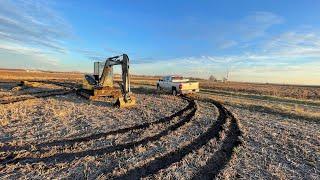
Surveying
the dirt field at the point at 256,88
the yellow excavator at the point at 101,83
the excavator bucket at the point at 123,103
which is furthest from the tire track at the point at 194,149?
the dirt field at the point at 256,88

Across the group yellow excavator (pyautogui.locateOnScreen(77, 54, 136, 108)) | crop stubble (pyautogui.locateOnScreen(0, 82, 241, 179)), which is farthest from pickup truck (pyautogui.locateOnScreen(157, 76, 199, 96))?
crop stubble (pyautogui.locateOnScreen(0, 82, 241, 179))

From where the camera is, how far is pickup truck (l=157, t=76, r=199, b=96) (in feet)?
67.5

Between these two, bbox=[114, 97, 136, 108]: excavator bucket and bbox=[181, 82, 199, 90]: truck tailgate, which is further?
bbox=[181, 82, 199, 90]: truck tailgate

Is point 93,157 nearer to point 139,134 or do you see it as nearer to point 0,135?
point 139,134

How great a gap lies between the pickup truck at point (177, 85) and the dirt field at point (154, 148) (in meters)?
9.00

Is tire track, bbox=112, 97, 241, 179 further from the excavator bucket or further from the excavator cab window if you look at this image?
the excavator cab window

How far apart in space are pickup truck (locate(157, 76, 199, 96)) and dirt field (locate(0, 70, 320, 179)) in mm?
8999

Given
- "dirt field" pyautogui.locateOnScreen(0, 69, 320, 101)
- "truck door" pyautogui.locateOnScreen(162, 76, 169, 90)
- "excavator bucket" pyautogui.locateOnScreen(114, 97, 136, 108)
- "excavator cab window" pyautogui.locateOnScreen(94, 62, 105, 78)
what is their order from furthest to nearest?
"dirt field" pyautogui.locateOnScreen(0, 69, 320, 101) < "truck door" pyautogui.locateOnScreen(162, 76, 169, 90) < "excavator cab window" pyautogui.locateOnScreen(94, 62, 105, 78) < "excavator bucket" pyautogui.locateOnScreen(114, 97, 136, 108)

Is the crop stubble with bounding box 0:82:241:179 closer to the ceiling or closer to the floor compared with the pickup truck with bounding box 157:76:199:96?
closer to the floor

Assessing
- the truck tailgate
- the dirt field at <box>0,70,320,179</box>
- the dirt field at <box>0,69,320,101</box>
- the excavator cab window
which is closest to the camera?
the dirt field at <box>0,70,320,179</box>

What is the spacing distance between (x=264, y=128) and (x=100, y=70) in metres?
13.8

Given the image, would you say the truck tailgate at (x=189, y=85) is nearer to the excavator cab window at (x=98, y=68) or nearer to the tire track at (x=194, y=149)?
the excavator cab window at (x=98, y=68)

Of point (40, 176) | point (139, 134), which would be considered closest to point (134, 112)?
point (139, 134)

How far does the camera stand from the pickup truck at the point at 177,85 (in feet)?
67.5
